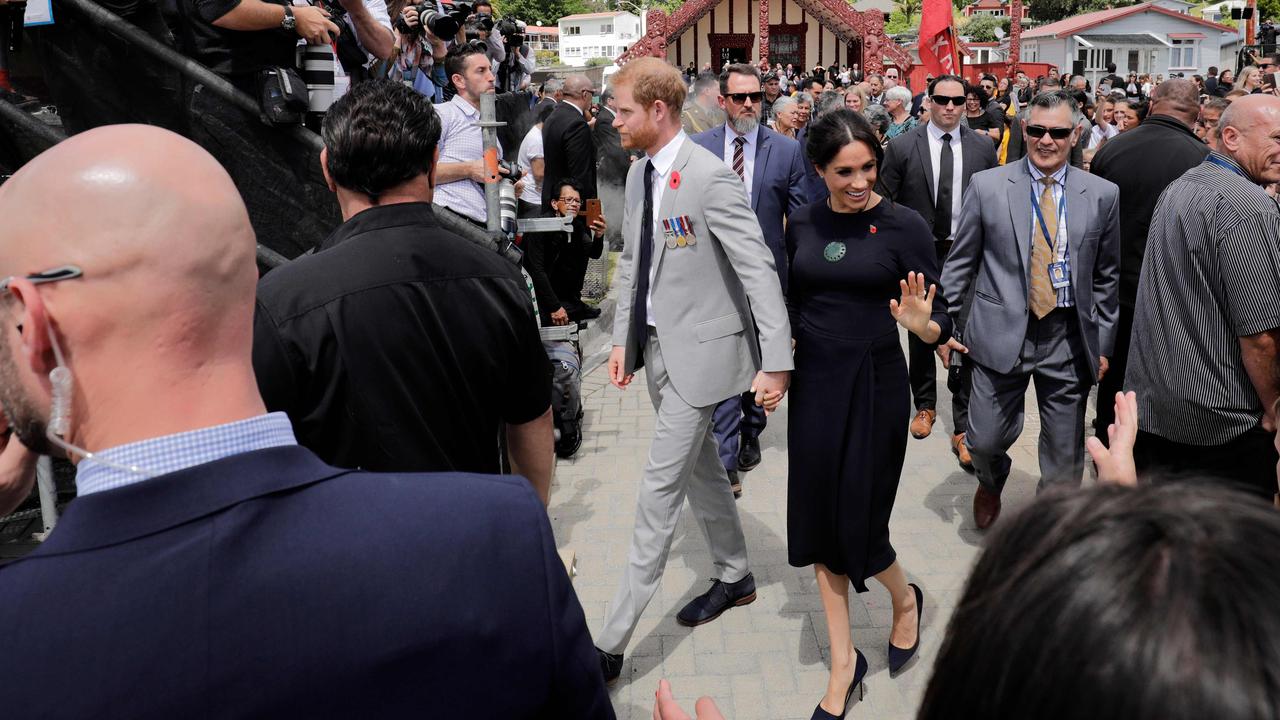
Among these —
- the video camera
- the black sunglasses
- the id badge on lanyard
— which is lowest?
the id badge on lanyard

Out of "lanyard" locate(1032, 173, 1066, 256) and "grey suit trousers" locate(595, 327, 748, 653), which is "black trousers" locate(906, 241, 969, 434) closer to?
A: "lanyard" locate(1032, 173, 1066, 256)

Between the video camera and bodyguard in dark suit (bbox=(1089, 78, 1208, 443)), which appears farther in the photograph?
the video camera

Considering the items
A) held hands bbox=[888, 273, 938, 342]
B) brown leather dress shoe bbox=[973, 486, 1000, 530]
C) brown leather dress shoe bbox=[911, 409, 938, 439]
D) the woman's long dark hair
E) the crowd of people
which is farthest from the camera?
brown leather dress shoe bbox=[911, 409, 938, 439]

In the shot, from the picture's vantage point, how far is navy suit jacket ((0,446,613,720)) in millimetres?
1158

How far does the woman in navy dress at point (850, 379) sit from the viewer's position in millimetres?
3859

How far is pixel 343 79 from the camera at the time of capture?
5793mm

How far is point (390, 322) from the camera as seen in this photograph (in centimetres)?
261

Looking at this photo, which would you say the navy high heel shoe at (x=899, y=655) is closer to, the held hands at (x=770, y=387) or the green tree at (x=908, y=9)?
the held hands at (x=770, y=387)

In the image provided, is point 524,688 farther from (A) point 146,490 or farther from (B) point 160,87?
(B) point 160,87

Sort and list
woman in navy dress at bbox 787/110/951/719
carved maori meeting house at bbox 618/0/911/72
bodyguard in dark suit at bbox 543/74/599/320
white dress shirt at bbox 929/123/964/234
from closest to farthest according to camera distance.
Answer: woman in navy dress at bbox 787/110/951/719 < white dress shirt at bbox 929/123/964/234 < bodyguard in dark suit at bbox 543/74/599/320 < carved maori meeting house at bbox 618/0/911/72

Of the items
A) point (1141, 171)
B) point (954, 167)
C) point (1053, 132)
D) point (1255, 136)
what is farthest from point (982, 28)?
point (1255, 136)

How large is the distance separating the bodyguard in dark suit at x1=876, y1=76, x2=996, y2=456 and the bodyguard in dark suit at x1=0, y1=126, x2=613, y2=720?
19.7 feet

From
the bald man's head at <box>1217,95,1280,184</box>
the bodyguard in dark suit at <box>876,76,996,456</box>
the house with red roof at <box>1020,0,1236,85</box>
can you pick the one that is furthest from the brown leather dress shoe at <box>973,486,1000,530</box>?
the house with red roof at <box>1020,0,1236,85</box>

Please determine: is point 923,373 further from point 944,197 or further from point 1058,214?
point 1058,214
